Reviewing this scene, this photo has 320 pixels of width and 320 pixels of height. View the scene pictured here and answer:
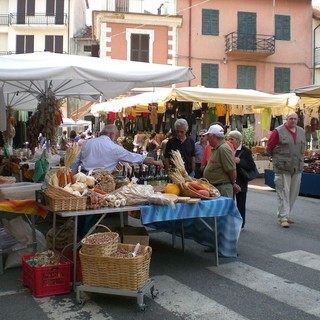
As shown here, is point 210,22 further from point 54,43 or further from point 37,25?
point 37,25

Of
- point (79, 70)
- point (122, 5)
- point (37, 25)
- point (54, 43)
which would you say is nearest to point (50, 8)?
point (37, 25)

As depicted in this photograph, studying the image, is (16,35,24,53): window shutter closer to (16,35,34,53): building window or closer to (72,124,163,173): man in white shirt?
(16,35,34,53): building window

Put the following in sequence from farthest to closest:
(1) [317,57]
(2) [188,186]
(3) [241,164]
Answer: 1. (1) [317,57]
2. (3) [241,164]
3. (2) [188,186]

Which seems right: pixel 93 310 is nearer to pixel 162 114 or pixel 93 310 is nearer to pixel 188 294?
pixel 188 294

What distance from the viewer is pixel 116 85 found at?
8.09 meters

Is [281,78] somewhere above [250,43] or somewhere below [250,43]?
below

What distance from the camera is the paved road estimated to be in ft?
12.7

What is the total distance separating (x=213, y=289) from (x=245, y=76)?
24154 mm

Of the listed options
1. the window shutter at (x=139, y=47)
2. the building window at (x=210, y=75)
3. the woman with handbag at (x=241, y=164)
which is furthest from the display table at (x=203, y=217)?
the building window at (x=210, y=75)

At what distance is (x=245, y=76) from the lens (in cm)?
2734

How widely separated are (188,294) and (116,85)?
15.4 feet

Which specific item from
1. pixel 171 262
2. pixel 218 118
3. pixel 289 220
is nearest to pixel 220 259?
pixel 171 262

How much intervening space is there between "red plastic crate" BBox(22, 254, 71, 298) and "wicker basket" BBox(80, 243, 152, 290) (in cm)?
37

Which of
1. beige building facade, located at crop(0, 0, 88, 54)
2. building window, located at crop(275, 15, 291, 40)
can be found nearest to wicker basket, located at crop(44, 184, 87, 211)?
building window, located at crop(275, 15, 291, 40)
